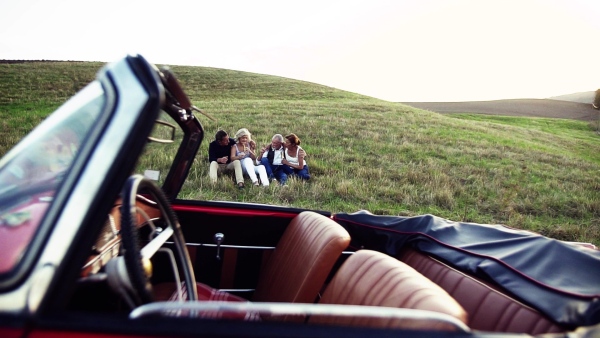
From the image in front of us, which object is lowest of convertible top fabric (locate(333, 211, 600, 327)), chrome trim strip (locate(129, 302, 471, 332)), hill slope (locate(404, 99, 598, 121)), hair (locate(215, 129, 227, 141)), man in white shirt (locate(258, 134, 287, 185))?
hill slope (locate(404, 99, 598, 121))

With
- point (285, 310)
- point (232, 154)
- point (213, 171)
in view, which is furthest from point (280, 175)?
point (285, 310)

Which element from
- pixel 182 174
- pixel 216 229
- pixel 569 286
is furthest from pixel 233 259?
pixel 569 286

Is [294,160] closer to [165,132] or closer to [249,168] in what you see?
[249,168]

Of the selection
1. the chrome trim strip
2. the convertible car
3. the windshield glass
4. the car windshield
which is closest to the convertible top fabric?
the convertible car

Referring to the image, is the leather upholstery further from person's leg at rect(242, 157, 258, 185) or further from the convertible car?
person's leg at rect(242, 157, 258, 185)

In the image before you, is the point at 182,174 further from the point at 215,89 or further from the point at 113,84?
the point at 215,89

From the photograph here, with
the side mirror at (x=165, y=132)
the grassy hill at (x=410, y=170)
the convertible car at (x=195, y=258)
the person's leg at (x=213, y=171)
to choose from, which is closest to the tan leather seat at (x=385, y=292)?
the convertible car at (x=195, y=258)

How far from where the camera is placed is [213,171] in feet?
26.1

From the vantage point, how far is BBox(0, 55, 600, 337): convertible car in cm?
127

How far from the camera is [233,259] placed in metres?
2.97

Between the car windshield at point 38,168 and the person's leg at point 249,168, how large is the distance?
240 inches

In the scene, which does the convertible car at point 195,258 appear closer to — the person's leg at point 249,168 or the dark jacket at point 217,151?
the person's leg at point 249,168

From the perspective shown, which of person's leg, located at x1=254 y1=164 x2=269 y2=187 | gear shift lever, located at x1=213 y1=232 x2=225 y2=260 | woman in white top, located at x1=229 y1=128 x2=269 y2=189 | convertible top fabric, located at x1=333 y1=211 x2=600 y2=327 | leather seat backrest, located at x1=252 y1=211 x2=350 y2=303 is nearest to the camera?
convertible top fabric, located at x1=333 y1=211 x2=600 y2=327

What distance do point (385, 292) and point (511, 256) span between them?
2.83 feet
